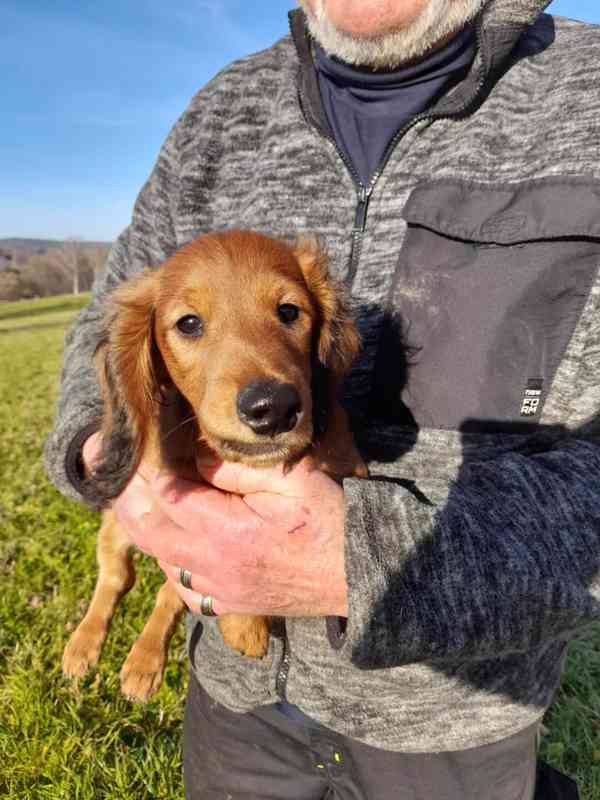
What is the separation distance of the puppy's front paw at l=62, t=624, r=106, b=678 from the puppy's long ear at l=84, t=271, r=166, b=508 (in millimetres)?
965

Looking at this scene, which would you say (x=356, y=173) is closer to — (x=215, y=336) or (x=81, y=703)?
(x=215, y=336)

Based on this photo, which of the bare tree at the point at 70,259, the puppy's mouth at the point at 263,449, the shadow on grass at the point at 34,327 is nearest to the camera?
the puppy's mouth at the point at 263,449

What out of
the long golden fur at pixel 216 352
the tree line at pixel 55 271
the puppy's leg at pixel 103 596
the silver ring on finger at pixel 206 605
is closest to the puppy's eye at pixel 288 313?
the long golden fur at pixel 216 352

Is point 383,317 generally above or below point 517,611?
above

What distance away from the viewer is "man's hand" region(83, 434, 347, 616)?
4.44 feet

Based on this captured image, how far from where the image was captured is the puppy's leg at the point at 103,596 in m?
2.34

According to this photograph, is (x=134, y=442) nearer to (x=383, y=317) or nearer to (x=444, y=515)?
(x=383, y=317)

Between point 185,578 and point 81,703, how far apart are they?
1107 millimetres

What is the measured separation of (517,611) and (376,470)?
60 centimetres

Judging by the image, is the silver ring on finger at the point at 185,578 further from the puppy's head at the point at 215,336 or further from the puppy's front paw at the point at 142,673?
the puppy's front paw at the point at 142,673

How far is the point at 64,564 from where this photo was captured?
11.1ft

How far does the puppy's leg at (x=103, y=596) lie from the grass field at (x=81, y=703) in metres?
0.08

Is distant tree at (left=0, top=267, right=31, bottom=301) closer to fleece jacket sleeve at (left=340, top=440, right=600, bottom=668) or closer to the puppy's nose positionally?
the puppy's nose

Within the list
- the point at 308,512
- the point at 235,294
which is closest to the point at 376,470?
the point at 308,512
